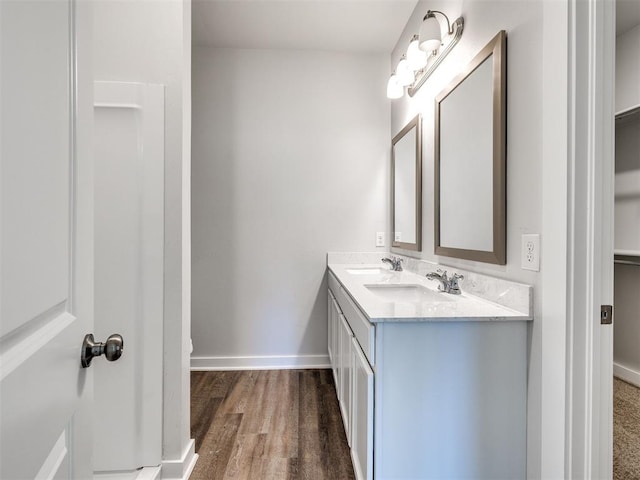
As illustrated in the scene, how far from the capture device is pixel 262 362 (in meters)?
2.67

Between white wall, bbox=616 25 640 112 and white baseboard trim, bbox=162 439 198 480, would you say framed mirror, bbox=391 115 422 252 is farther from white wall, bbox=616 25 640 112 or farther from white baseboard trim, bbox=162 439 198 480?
white baseboard trim, bbox=162 439 198 480

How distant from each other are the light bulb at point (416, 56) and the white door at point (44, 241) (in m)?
1.70

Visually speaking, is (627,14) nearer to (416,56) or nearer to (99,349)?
(416,56)

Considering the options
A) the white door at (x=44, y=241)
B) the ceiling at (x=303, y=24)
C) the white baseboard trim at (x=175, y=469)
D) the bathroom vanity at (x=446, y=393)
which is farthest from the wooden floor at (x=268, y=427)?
the ceiling at (x=303, y=24)

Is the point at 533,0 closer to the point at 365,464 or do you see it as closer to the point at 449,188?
the point at 449,188

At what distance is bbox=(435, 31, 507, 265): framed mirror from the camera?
1252 millimetres

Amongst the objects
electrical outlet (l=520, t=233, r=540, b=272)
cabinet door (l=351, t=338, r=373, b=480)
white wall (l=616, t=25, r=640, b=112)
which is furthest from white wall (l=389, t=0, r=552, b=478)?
white wall (l=616, t=25, r=640, b=112)

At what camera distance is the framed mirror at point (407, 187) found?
2.07 meters

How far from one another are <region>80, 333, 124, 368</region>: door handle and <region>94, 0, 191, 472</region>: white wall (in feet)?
2.83

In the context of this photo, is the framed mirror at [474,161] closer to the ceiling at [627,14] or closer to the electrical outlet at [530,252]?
the electrical outlet at [530,252]

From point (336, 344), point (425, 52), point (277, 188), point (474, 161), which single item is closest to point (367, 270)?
point (336, 344)

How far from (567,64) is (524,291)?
70cm

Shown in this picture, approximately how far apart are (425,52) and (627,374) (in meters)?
2.58

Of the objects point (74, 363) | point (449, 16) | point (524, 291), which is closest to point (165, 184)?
point (74, 363)
